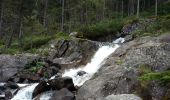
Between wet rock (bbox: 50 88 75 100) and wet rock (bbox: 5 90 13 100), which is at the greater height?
wet rock (bbox: 50 88 75 100)

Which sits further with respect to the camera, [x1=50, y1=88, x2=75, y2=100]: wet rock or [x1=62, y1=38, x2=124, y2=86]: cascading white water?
[x1=62, y1=38, x2=124, y2=86]: cascading white water

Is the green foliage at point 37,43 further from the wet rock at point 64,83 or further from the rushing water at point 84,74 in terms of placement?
the wet rock at point 64,83

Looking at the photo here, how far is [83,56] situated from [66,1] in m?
30.4

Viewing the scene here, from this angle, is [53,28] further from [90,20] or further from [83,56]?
[83,56]

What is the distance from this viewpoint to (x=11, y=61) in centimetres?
3428

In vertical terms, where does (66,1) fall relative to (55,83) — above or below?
above

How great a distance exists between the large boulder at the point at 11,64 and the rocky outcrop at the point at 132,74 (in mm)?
10458

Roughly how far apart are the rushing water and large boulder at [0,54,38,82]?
464 cm

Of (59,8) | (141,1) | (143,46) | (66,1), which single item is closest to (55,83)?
(143,46)

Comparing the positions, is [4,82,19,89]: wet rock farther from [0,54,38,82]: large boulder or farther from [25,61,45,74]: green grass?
[25,61,45,74]: green grass

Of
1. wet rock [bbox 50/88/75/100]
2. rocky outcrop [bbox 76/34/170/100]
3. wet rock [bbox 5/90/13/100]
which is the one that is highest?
rocky outcrop [bbox 76/34/170/100]

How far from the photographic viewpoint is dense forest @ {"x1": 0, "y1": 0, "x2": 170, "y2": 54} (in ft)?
150

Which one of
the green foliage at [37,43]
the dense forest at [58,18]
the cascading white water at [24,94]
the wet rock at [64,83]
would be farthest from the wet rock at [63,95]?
the dense forest at [58,18]

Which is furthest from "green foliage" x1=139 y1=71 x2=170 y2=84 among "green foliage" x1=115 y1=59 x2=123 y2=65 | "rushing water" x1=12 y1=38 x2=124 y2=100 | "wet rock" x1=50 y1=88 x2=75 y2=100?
"rushing water" x1=12 y1=38 x2=124 y2=100
